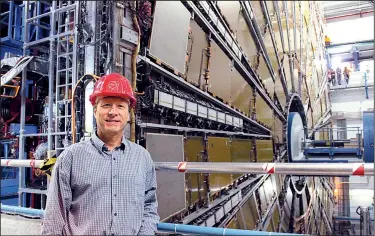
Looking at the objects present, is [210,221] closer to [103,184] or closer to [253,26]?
[103,184]

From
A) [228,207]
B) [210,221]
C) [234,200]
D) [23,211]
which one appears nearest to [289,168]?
[23,211]

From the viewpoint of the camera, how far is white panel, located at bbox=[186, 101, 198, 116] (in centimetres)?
371

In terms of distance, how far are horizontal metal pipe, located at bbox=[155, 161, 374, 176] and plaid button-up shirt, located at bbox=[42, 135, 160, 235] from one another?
1.97ft

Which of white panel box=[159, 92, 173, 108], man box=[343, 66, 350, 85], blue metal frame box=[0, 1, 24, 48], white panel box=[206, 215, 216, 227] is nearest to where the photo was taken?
white panel box=[159, 92, 173, 108]

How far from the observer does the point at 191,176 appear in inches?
146

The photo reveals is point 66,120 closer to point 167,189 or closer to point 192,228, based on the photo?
point 167,189

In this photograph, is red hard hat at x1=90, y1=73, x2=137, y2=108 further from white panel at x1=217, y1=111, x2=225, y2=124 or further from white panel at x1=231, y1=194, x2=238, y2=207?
white panel at x1=231, y1=194, x2=238, y2=207

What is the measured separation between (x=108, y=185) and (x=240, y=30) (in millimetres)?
4481

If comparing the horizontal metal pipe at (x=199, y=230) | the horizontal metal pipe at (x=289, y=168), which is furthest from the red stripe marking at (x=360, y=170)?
the horizontal metal pipe at (x=199, y=230)

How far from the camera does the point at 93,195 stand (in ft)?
4.26

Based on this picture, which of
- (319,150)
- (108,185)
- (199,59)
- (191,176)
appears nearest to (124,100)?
(108,185)

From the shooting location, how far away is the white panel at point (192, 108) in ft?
12.2

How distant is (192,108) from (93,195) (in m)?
Result: 2.59

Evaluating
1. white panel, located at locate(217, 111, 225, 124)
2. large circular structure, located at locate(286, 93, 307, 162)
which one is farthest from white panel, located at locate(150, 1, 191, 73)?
large circular structure, located at locate(286, 93, 307, 162)
